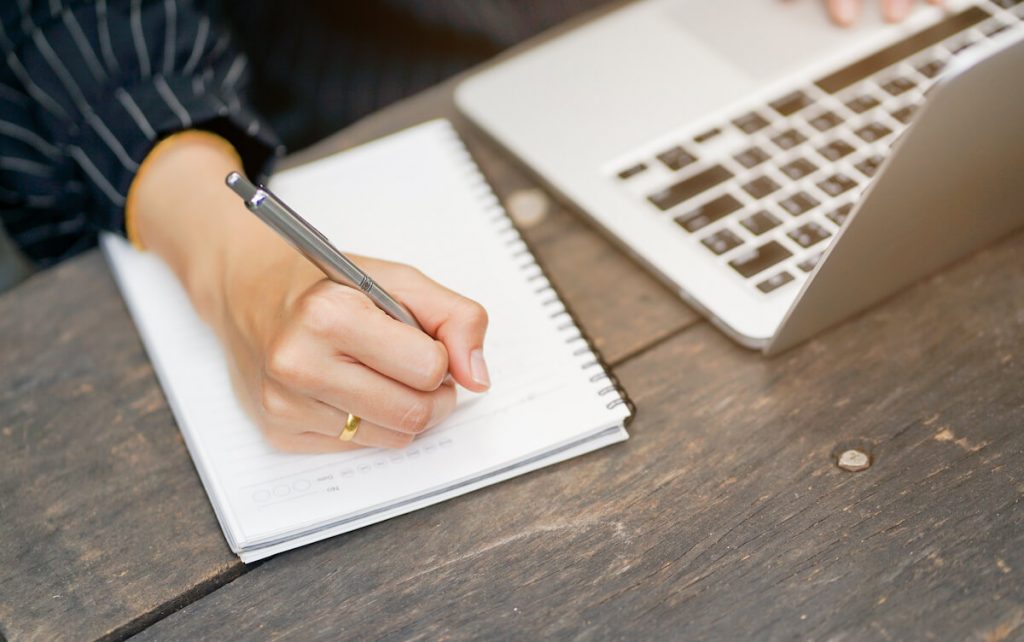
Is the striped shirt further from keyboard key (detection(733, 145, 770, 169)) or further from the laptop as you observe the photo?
keyboard key (detection(733, 145, 770, 169))

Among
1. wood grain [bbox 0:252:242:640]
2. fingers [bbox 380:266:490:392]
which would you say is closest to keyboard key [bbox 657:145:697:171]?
fingers [bbox 380:266:490:392]

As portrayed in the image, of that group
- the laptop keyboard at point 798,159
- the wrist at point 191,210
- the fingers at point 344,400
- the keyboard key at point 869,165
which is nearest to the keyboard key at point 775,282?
the laptop keyboard at point 798,159

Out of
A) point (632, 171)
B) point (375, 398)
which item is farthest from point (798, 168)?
point (375, 398)

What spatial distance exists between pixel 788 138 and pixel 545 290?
0.21 metres

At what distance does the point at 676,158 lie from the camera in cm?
69

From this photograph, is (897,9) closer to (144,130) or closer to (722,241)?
(722,241)

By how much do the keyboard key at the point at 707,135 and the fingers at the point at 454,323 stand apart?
0.25m

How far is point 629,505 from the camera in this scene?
555 mm

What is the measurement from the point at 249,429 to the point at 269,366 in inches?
2.9

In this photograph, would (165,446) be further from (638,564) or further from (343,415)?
(638,564)

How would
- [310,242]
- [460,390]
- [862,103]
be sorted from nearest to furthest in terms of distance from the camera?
1. [310,242]
2. [460,390]
3. [862,103]

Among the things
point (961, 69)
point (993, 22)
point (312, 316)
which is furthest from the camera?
point (993, 22)

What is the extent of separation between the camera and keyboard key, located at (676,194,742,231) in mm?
652

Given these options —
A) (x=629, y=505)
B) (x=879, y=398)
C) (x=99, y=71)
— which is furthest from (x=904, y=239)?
(x=99, y=71)
